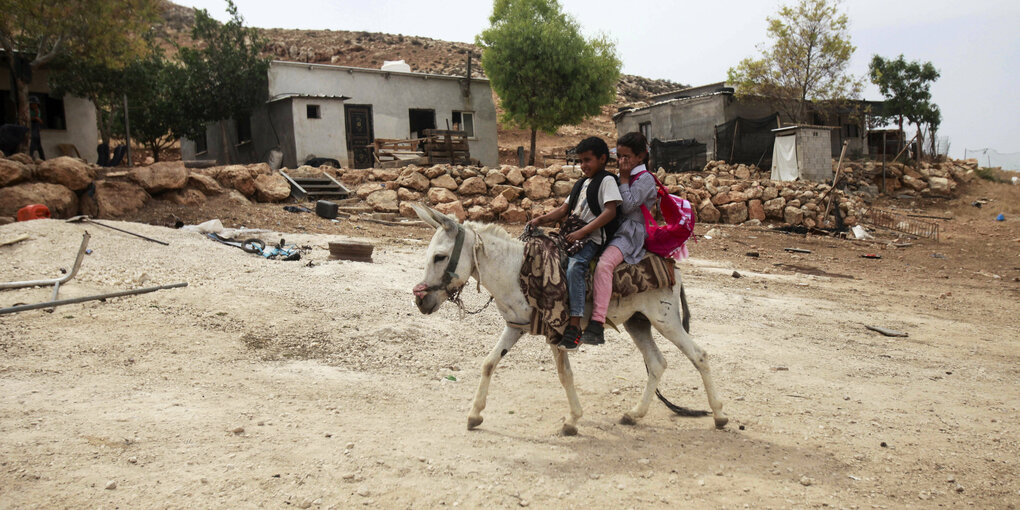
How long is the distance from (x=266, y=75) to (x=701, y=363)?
26.1 meters

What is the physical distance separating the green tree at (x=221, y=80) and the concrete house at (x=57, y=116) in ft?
19.9

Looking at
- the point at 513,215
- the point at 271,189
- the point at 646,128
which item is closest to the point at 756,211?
the point at 513,215

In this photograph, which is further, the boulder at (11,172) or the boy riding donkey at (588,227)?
the boulder at (11,172)

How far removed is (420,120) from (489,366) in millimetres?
27118

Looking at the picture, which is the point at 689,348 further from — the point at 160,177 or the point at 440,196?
the point at 160,177

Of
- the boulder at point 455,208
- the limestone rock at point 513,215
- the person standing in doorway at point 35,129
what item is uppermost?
the person standing in doorway at point 35,129

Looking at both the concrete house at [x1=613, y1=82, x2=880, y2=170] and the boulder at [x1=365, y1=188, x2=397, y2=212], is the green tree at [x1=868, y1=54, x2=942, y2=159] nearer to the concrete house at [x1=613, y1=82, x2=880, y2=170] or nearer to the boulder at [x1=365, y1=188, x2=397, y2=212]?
the concrete house at [x1=613, y1=82, x2=880, y2=170]

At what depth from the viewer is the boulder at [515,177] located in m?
19.4

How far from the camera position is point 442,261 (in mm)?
4355

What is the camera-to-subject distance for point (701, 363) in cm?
497

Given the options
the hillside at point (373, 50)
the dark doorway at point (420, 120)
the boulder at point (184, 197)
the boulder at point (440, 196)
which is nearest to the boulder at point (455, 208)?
the boulder at point (440, 196)

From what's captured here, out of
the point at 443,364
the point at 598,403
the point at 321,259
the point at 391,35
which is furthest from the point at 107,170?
the point at 391,35

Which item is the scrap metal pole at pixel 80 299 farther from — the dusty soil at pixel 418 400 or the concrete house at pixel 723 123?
the concrete house at pixel 723 123

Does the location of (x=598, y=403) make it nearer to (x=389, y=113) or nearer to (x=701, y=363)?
(x=701, y=363)
